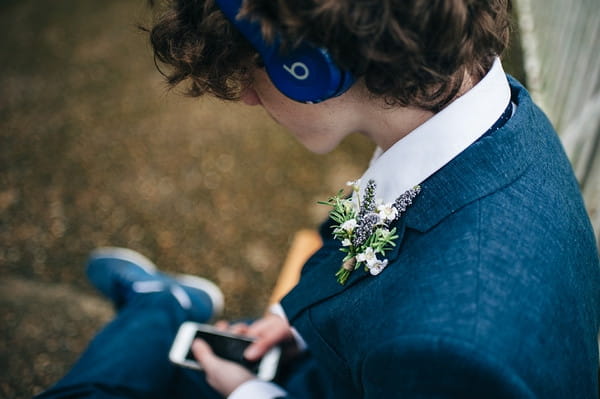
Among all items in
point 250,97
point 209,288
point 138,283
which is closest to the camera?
point 250,97

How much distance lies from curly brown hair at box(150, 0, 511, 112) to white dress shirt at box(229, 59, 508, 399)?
5 centimetres

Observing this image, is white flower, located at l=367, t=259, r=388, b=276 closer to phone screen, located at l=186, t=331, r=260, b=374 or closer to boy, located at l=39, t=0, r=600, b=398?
boy, located at l=39, t=0, r=600, b=398

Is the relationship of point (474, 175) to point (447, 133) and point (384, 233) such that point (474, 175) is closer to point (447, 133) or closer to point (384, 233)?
point (447, 133)

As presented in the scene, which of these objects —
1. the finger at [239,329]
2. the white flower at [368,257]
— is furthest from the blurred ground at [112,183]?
the white flower at [368,257]

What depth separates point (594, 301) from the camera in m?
1.21

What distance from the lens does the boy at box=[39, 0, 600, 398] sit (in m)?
0.94

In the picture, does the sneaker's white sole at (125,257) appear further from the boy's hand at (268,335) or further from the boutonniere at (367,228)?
the boutonniere at (367,228)

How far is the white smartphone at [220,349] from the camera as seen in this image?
5.83 ft

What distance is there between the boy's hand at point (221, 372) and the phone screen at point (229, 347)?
35 mm

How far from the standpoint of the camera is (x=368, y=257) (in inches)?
46.6

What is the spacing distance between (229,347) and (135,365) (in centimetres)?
32

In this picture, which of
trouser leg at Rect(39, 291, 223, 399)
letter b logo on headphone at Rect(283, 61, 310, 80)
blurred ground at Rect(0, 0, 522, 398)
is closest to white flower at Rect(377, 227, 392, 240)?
letter b logo on headphone at Rect(283, 61, 310, 80)

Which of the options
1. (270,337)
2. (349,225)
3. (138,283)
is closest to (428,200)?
(349,225)

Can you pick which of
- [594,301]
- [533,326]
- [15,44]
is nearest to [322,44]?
[533,326]
